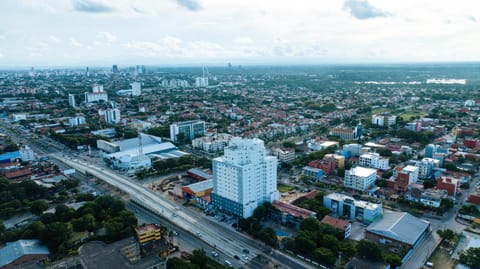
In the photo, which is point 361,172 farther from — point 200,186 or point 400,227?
point 200,186

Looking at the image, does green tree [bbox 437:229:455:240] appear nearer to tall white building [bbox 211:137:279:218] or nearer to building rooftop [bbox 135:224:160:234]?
tall white building [bbox 211:137:279:218]

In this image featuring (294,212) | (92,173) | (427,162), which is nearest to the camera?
(294,212)

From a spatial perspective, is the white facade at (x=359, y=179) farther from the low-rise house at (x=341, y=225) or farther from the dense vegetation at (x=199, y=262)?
the dense vegetation at (x=199, y=262)

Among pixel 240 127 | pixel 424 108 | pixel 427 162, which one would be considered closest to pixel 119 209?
pixel 427 162

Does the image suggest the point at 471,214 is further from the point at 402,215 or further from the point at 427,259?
the point at 427,259

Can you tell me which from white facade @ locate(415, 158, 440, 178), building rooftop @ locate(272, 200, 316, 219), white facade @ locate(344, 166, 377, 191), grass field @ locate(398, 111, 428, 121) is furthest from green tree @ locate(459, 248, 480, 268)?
grass field @ locate(398, 111, 428, 121)

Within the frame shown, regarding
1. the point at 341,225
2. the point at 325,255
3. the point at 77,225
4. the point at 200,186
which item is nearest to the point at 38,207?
the point at 77,225

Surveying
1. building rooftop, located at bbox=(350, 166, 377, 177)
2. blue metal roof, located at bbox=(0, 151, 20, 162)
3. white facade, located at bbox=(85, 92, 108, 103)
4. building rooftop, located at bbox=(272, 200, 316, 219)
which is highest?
white facade, located at bbox=(85, 92, 108, 103)
